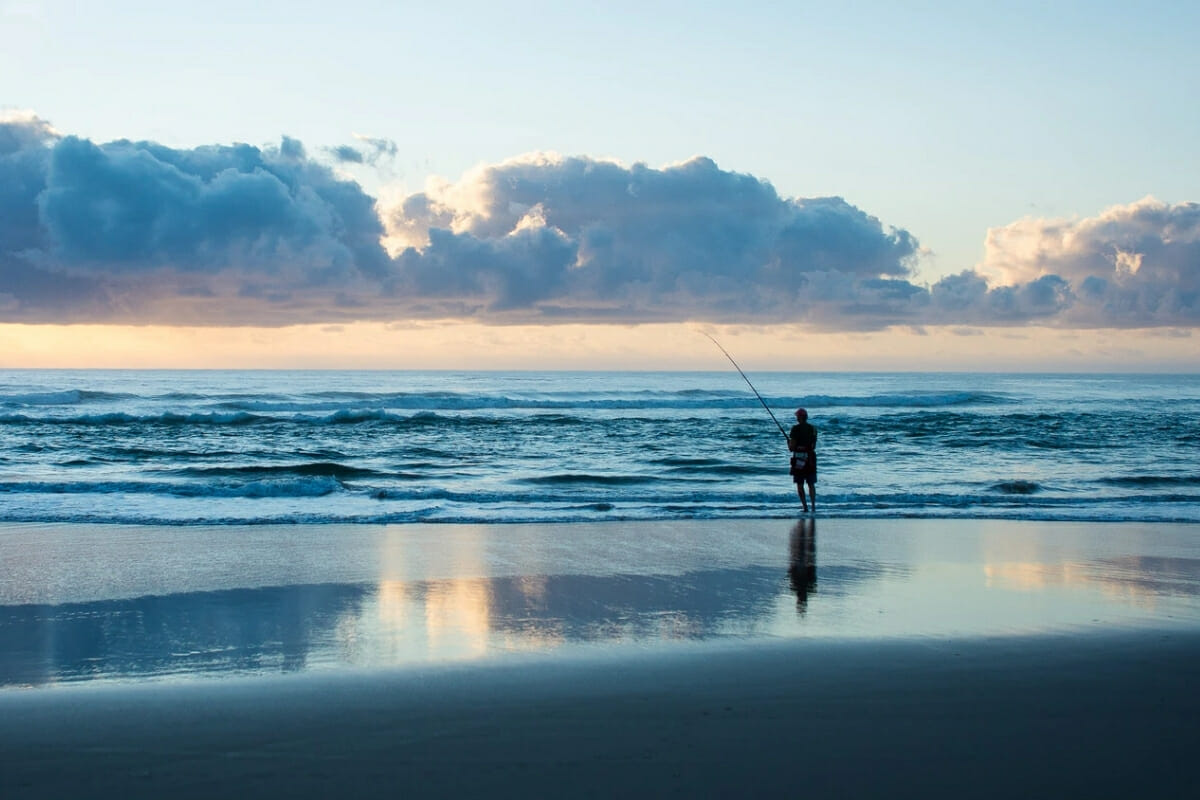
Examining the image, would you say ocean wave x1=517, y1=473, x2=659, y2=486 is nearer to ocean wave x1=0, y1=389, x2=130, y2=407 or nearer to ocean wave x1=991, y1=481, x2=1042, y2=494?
ocean wave x1=991, y1=481, x2=1042, y2=494

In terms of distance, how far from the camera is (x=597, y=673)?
17.0 feet

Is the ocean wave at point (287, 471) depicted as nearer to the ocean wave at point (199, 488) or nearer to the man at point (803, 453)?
the ocean wave at point (199, 488)

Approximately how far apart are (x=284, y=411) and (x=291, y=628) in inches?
1322

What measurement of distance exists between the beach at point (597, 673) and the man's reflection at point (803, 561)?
0.20ft

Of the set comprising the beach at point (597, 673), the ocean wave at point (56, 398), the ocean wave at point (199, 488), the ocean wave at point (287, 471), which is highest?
the ocean wave at point (56, 398)

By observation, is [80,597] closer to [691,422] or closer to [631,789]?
[631,789]

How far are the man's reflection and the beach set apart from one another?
6 cm

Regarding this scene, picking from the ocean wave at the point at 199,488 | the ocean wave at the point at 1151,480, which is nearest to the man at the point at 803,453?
the ocean wave at the point at 1151,480

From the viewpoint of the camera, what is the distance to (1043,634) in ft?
19.8

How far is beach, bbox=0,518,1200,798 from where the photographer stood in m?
3.91

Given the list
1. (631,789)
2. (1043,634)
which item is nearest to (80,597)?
(631,789)

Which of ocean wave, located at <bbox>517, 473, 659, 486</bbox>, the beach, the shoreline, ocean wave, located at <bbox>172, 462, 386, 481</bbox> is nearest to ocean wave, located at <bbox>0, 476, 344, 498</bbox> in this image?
ocean wave, located at <bbox>172, 462, 386, 481</bbox>

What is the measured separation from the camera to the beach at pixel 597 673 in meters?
3.91

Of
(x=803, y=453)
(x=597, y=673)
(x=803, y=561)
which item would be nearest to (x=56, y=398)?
(x=803, y=453)
